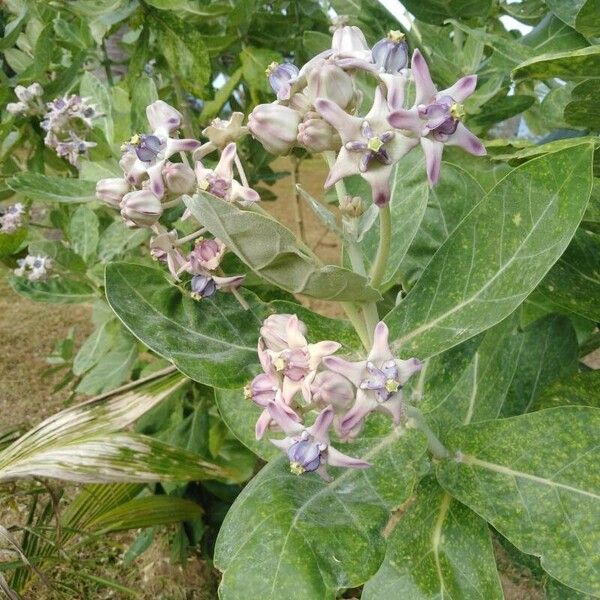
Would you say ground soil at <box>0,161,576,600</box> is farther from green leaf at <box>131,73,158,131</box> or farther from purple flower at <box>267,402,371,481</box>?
purple flower at <box>267,402,371,481</box>

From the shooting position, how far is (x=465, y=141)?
23.9 inches

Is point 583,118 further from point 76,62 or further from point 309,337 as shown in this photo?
point 76,62

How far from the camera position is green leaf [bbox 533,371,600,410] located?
0.87 metres

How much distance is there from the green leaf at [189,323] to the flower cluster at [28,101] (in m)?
1.00

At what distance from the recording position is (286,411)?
62 centimetres

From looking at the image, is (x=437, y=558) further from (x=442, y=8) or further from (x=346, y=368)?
(x=442, y=8)

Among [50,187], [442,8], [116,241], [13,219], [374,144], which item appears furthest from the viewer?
[13,219]

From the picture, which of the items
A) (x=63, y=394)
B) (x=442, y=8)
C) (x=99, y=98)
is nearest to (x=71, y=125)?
(x=99, y=98)

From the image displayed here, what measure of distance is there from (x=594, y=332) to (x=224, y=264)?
0.63m

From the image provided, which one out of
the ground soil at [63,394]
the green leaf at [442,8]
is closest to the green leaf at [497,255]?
the green leaf at [442,8]

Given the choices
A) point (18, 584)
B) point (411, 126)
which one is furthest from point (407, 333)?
point (18, 584)

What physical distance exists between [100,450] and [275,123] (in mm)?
681

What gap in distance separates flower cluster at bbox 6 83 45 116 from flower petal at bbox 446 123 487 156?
1.23m

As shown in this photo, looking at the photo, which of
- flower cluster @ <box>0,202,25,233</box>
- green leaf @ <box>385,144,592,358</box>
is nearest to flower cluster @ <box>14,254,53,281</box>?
flower cluster @ <box>0,202,25,233</box>
